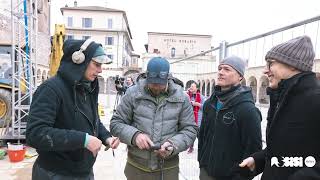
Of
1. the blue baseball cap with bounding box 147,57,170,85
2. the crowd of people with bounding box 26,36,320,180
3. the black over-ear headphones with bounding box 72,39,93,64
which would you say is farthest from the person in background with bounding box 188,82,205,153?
the black over-ear headphones with bounding box 72,39,93,64

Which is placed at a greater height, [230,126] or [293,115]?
[293,115]

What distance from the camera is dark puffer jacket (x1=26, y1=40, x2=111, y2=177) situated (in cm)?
191

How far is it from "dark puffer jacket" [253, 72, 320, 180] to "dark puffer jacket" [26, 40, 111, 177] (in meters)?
1.19

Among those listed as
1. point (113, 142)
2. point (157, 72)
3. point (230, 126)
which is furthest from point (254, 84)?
point (113, 142)

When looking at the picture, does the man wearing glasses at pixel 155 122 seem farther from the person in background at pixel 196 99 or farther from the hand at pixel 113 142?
the person in background at pixel 196 99

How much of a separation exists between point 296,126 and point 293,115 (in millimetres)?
61

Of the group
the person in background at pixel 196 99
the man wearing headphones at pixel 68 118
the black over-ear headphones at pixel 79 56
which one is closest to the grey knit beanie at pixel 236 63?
the man wearing headphones at pixel 68 118

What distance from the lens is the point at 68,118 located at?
2.08m

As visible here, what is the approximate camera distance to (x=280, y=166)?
170 cm

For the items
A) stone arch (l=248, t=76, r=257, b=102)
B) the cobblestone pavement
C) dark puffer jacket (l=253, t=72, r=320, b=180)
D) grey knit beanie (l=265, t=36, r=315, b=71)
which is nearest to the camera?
dark puffer jacket (l=253, t=72, r=320, b=180)

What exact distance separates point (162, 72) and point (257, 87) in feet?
4.33

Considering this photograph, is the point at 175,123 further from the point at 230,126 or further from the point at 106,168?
the point at 106,168

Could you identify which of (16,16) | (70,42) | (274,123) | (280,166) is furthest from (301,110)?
(16,16)

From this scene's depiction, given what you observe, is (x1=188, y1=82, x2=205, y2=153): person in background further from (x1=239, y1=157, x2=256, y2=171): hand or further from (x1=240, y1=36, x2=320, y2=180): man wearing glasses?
(x1=240, y1=36, x2=320, y2=180): man wearing glasses
